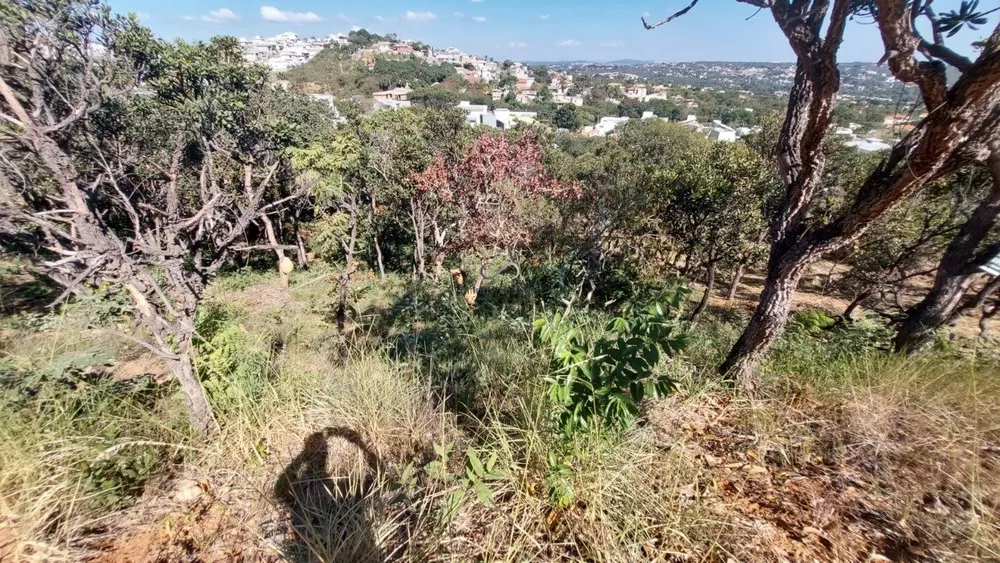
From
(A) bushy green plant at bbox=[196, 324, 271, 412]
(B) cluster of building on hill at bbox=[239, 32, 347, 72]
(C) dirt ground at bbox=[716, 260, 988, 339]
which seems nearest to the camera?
(A) bushy green plant at bbox=[196, 324, 271, 412]

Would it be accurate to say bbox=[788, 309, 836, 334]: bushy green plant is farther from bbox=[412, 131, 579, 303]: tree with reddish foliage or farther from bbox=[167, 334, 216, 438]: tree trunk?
bbox=[412, 131, 579, 303]: tree with reddish foliage

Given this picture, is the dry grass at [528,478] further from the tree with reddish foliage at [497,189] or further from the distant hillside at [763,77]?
the tree with reddish foliage at [497,189]

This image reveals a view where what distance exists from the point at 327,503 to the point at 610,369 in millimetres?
1396

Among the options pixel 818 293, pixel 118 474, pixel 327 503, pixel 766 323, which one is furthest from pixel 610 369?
pixel 818 293

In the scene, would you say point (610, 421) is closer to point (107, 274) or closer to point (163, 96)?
point (107, 274)

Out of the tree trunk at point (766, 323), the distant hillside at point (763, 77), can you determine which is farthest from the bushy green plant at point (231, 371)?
the distant hillside at point (763, 77)

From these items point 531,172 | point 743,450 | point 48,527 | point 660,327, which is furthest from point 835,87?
point 531,172

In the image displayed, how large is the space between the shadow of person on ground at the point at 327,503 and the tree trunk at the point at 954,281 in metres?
4.39

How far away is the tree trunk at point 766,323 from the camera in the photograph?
234cm

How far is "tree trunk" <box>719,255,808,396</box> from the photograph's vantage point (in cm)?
234

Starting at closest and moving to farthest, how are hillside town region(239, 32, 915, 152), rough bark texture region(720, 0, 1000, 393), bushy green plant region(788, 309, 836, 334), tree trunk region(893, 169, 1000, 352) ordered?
rough bark texture region(720, 0, 1000, 393)
bushy green plant region(788, 309, 836, 334)
tree trunk region(893, 169, 1000, 352)
hillside town region(239, 32, 915, 152)

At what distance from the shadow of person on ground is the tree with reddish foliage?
4.75 meters

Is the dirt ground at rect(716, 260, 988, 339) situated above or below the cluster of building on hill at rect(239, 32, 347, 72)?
below

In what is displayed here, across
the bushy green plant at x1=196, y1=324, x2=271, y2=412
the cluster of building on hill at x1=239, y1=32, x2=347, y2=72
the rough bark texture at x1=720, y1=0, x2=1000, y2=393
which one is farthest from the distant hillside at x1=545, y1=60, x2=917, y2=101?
the cluster of building on hill at x1=239, y1=32, x2=347, y2=72
